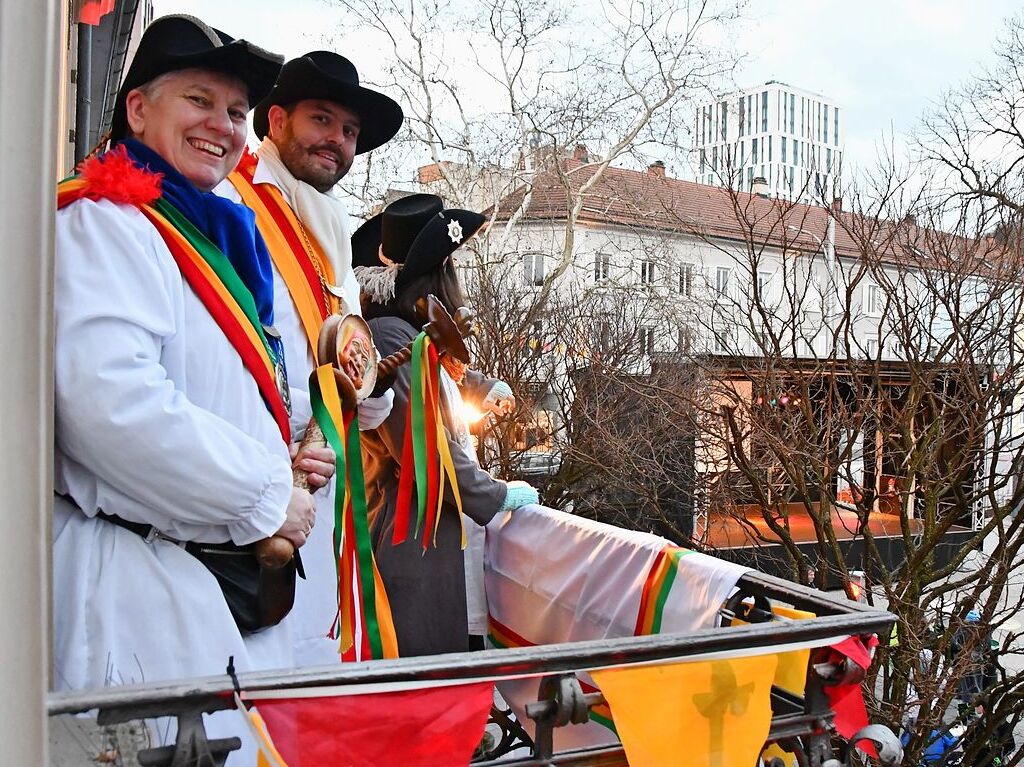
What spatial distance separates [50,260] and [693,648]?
3.99ft

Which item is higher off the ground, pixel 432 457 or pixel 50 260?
pixel 50 260

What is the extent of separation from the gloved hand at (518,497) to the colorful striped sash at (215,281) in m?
1.54

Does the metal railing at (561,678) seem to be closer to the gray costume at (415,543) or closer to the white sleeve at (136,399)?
the white sleeve at (136,399)

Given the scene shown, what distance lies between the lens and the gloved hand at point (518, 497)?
11.3ft

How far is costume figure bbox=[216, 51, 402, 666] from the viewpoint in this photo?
8.07 feet

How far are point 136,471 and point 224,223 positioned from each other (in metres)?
0.61

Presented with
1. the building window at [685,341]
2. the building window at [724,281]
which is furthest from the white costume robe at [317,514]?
the building window at [685,341]

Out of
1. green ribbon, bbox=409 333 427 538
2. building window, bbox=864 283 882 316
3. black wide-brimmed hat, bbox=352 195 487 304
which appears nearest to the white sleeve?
green ribbon, bbox=409 333 427 538

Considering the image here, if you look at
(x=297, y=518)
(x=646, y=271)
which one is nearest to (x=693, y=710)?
(x=297, y=518)

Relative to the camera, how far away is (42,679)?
113 cm

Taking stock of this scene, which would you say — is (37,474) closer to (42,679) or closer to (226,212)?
(42,679)

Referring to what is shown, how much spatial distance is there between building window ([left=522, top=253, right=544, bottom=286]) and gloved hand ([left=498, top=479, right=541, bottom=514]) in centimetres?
1316

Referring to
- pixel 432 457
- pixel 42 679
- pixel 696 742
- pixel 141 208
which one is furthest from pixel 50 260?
pixel 432 457

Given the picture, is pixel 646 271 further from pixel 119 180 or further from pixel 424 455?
pixel 119 180
